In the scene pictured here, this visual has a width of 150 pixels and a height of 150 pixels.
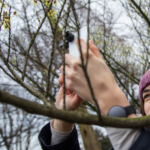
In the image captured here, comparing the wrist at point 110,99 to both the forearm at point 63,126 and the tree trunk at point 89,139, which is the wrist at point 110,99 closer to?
the forearm at point 63,126

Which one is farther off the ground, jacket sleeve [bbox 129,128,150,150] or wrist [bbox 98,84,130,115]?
wrist [bbox 98,84,130,115]

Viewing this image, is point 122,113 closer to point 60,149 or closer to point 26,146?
point 60,149

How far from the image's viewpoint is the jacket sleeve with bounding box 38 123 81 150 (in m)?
1.02

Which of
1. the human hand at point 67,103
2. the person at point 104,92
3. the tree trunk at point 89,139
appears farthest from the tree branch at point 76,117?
the tree trunk at point 89,139

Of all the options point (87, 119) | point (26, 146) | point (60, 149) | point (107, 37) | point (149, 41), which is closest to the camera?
point (87, 119)

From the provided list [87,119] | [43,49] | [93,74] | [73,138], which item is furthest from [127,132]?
[43,49]

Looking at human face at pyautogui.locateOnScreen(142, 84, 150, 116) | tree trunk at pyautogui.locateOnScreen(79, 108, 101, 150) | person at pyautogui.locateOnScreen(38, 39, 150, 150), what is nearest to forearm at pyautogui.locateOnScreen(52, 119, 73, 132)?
person at pyautogui.locateOnScreen(38, 39, 150, 150)

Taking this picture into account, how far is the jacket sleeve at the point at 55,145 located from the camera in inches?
40.0

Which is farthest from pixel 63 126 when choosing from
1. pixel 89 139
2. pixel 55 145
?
pixel 89 139

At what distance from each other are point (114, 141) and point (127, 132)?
0.24 ft

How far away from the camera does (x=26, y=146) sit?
28.2 ft

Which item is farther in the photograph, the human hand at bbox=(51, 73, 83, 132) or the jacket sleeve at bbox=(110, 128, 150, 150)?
the human hand at bbox=(51, 73, 83, 132)

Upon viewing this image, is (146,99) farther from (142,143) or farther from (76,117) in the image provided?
(76,117)

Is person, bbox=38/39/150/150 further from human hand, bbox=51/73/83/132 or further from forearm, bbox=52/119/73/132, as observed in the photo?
forearm, bbox=52/119/73/132
